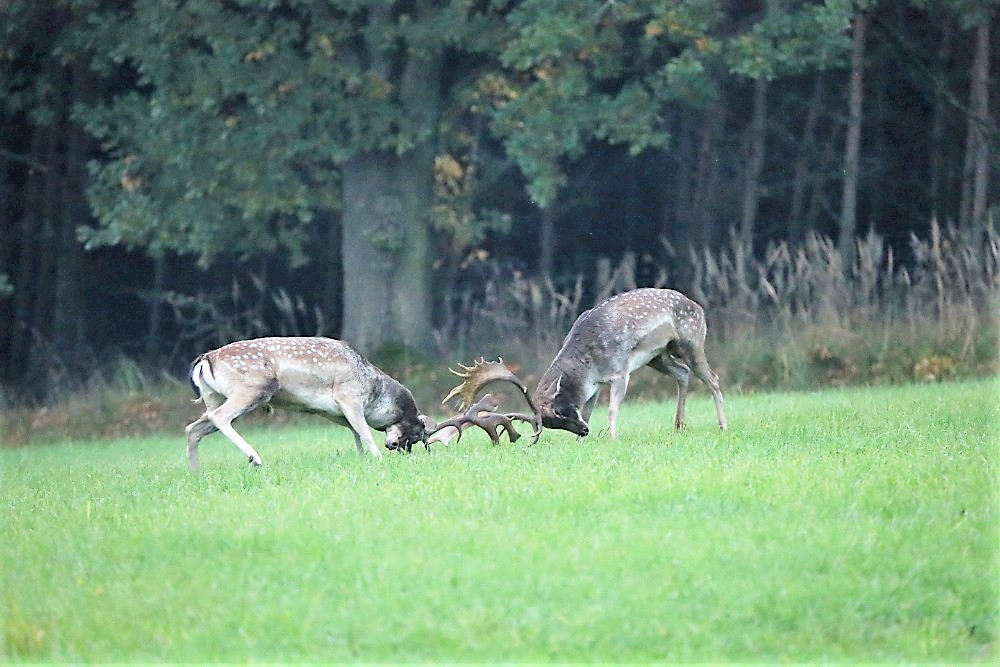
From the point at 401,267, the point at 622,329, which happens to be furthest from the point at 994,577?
the point at 401,267

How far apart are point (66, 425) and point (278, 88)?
5337 mm

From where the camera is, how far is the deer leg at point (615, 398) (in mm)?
12141

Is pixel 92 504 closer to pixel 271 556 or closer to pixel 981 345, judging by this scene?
pixel 271 556

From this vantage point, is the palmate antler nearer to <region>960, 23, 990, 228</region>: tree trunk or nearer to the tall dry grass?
the tall dry grass

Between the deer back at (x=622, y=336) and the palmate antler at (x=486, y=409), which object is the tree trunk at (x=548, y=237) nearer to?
the deer back at (x=622, y=336)

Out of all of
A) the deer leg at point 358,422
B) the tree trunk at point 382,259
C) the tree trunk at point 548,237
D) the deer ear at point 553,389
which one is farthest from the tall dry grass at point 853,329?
the tree trunk at point 548,237

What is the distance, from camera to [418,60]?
21234 mm

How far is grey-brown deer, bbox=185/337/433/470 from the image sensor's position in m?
11.9

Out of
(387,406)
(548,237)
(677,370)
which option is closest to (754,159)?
(548,237)

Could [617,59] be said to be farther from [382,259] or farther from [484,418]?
[484,418]

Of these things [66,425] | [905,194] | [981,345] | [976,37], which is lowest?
[66,425]

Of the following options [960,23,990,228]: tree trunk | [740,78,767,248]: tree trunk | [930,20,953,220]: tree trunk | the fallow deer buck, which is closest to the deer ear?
the fallow deer buck

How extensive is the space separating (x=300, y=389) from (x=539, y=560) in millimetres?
4778

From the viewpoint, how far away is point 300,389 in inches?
481
